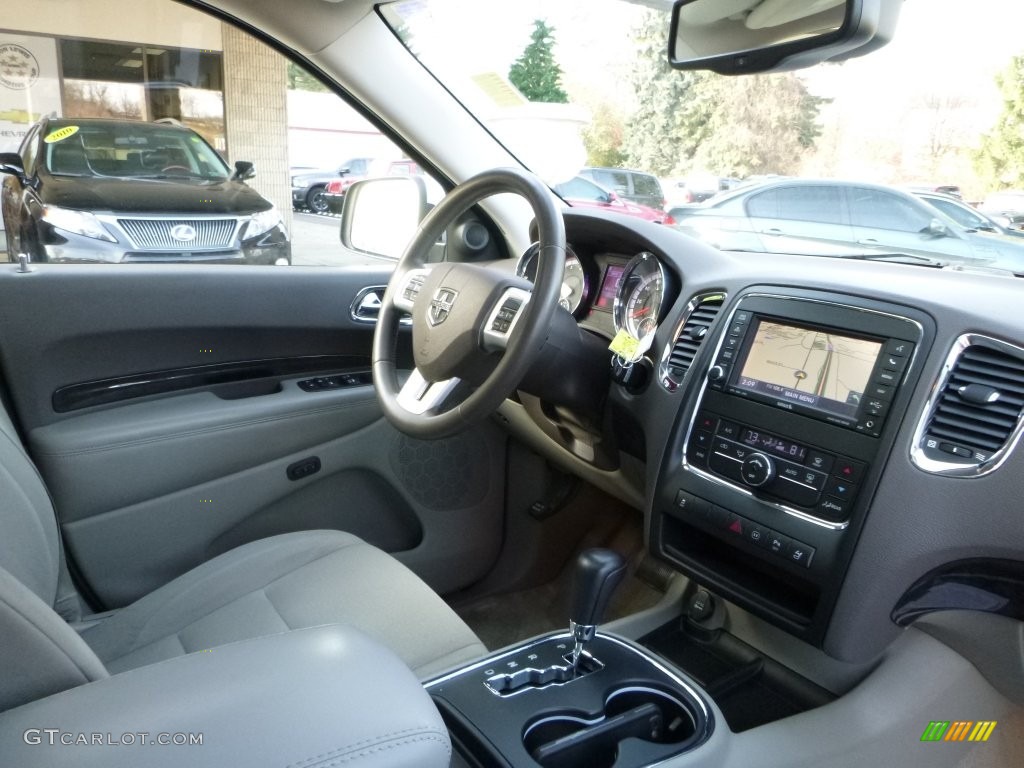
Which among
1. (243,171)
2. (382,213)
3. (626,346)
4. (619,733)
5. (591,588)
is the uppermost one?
(243,171)

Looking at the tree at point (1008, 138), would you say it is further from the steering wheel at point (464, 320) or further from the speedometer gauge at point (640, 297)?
the steering wheel at point (464, 320)

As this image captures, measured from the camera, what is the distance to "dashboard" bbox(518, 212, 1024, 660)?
1.20 m

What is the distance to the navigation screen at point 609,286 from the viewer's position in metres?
1.81

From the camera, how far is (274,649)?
857 millimetres

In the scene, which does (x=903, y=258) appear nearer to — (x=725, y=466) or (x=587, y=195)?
(x=725, y=466)

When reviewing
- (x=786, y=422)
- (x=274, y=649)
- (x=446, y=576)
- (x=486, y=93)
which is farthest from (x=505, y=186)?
(x=446, y=576)

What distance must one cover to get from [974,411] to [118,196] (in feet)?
6.31

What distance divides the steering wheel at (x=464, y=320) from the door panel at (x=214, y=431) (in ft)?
1.80

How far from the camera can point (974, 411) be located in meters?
1.19

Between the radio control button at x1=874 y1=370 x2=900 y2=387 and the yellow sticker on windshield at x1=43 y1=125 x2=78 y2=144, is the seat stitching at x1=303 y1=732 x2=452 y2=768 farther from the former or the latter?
the yellow sticker on windshield at x1=43 y1=125 x2=78 y2=144

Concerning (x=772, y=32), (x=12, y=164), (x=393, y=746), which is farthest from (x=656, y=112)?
(x=393, y=746)

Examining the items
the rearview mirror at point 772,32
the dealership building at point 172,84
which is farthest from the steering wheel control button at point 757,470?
the dealership building at point 172,84

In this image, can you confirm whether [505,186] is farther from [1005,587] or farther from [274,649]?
[1005,587]

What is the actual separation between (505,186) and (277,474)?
96cm
